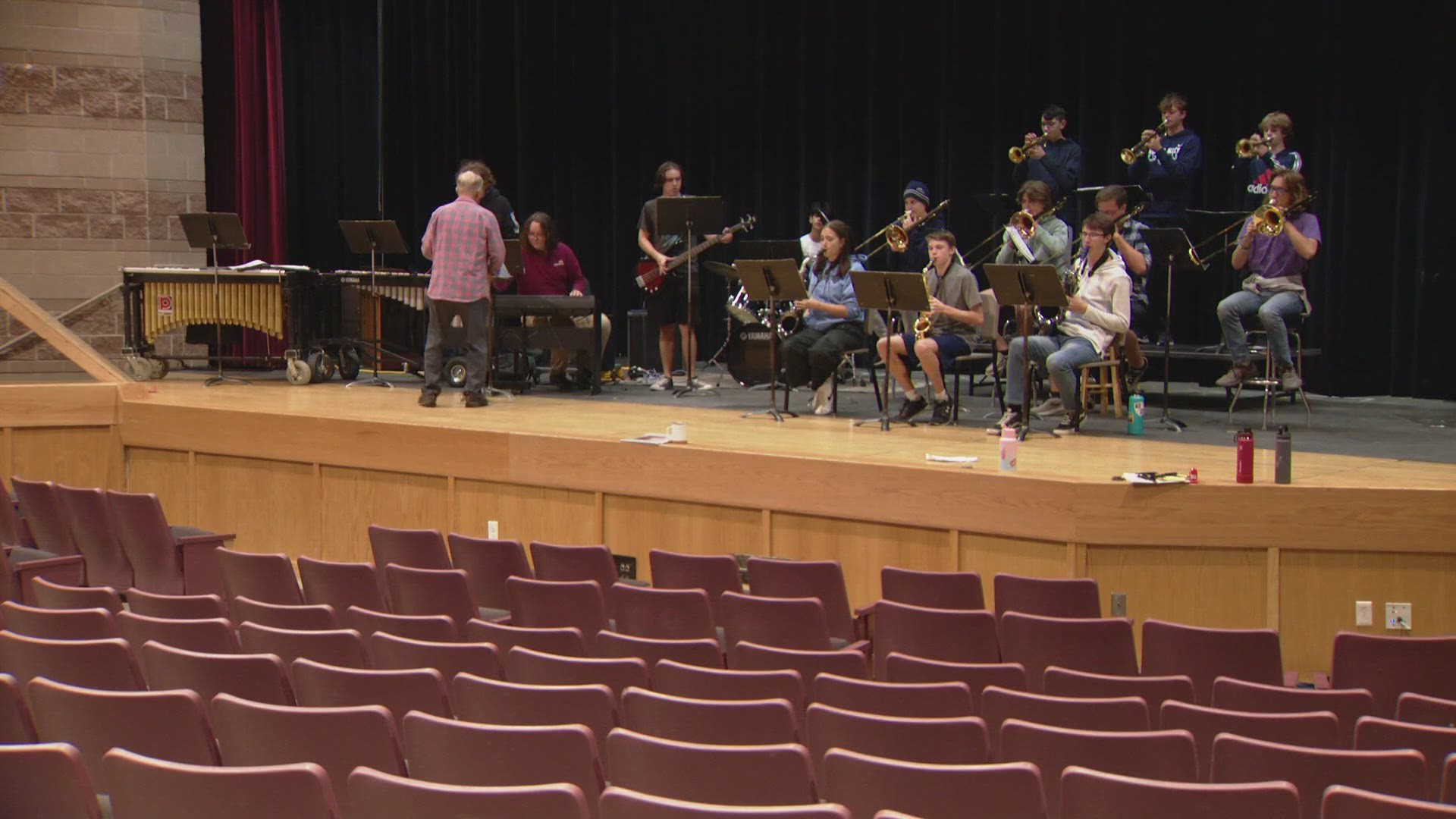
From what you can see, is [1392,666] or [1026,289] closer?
[1392,666]

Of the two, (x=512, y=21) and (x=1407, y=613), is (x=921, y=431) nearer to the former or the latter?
(x=1407, y=613)

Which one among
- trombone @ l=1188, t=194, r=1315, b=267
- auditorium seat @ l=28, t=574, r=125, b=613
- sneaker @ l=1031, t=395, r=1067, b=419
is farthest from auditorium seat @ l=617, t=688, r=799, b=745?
trombone @ l=1188, t=194, r=1315, b=267

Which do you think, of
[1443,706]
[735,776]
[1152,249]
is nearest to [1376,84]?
[1152,249]

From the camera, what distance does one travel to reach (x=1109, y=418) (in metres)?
8.70

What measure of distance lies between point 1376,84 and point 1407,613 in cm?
466

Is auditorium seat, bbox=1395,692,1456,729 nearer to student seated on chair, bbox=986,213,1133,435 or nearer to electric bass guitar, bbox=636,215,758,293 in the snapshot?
student seated on chair, bbox=986,213,1133,435

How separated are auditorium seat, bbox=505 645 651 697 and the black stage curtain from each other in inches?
254

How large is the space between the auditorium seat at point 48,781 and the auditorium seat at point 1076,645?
2.87 meters

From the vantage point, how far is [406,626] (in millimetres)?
4785

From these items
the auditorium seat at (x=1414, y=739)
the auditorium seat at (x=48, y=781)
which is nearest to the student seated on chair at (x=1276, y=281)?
the auditorium seat at (x=1414, y=739)

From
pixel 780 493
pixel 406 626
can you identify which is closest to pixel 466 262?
pixel 780 493

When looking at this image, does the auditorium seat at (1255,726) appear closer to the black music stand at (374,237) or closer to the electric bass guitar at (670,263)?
the electric bass guitar at (670,263)

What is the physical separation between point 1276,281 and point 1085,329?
140 centimetres

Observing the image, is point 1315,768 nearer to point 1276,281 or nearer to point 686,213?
point 1276,281
